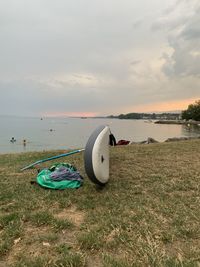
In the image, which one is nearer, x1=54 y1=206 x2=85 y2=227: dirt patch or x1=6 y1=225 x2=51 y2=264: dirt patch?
x1=6 y1=225 x2=51 y2=264: dirt patch

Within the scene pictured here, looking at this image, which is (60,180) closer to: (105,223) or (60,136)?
(105,223)

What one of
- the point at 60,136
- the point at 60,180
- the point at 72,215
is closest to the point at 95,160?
the point at 60,180

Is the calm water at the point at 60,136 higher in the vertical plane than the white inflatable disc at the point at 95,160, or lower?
lower

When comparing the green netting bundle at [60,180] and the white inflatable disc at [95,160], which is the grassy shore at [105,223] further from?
the white inflatable disc at [95,160]

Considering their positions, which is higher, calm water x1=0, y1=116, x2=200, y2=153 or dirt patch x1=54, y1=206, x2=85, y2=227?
dirt patch x1=54, y1=206, x2=85, y2=227

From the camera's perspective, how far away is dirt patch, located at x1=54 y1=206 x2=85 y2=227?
3809 millimetres

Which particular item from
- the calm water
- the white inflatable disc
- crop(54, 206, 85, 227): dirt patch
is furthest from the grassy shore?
the calm water

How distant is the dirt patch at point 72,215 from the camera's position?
3.81m

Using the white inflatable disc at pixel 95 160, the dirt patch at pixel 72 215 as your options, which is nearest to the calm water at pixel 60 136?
the white inflatable disc at pixel 95 160

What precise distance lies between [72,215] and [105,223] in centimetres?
66

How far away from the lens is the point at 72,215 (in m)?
4.04

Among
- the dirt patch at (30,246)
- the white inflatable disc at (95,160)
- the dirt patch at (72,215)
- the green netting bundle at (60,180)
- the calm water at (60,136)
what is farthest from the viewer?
the calm water at (60,136)

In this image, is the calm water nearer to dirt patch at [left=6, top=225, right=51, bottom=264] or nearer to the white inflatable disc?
the white inflatable disc

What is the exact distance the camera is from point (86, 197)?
4855 millimetres
